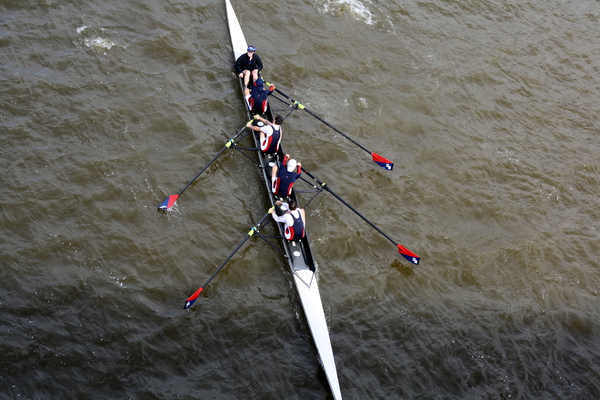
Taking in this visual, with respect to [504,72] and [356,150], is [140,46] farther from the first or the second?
[504,72]

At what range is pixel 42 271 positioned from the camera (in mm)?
10648

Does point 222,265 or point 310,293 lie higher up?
point 222,265

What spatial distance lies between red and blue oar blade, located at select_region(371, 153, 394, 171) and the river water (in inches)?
12.8

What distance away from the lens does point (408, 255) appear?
1238cm

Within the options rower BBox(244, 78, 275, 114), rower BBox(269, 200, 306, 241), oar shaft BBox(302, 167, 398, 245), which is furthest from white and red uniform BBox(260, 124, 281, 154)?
rower BBox(269, 200, 306, 241)

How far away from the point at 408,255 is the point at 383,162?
293 centimetres

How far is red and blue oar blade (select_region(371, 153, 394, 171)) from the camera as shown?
46.1 ft

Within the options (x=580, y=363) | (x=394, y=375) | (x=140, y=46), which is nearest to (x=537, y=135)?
(x=580, y=363)

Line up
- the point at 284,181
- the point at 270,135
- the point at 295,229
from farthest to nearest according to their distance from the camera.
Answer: the point at 270,135
the point at 284,181
the point at 295,229

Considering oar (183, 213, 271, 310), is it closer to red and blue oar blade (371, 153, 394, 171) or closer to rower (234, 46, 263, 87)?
red and blue oar blade (371, 153, 394, 171)

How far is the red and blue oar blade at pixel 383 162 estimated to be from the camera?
14.1 meters

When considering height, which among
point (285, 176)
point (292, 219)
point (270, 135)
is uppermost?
point (270, 135)

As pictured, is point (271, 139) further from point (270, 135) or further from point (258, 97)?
point (258, 97)

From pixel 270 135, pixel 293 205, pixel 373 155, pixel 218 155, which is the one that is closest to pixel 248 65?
pixel 270 135
